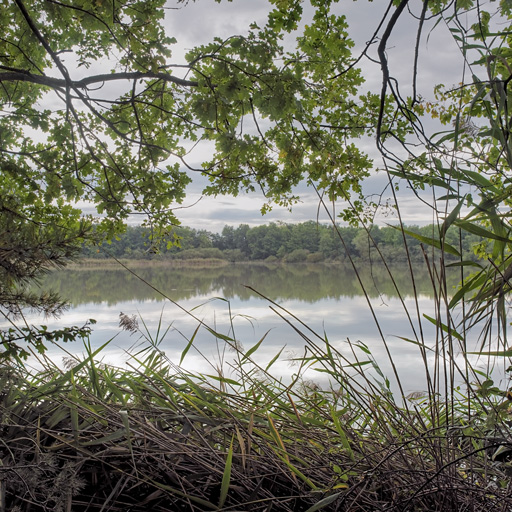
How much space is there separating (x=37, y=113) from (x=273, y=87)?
1.70 metres

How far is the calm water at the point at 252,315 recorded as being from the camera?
2.74 meters

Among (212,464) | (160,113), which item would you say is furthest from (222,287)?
(212,464)

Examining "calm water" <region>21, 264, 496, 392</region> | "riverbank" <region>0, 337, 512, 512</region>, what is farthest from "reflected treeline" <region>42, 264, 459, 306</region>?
"riverbank" <region>0, 337, 512, 512</region>

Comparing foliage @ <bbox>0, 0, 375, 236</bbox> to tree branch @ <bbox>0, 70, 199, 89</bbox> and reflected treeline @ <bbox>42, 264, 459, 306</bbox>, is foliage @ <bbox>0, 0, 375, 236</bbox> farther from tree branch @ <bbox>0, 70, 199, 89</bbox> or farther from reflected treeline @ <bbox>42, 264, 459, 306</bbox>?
reflected treeline @ <bbox>42, 264, 459, 306</bbox>

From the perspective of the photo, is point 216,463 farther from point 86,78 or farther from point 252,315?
point 86,78

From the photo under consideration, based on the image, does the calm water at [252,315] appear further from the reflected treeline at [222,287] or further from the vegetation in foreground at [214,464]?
the vegetation in foreground at [214,464]

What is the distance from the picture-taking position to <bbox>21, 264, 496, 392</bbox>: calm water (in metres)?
2.74

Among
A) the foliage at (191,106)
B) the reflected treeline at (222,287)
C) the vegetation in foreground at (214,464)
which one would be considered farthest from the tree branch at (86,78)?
the reflected treeline at (222,287)

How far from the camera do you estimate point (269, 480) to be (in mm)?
794

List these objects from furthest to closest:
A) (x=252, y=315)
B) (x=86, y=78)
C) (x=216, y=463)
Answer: (x=86, y=78)
(x=252, y=315)
(x=216, y=463)

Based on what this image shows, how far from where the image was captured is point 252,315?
197cm

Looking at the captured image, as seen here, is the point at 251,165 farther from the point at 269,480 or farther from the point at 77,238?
the point at 269,480

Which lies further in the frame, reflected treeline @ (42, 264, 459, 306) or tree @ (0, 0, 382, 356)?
reflected treeline @ (42, 264, 459, 306)

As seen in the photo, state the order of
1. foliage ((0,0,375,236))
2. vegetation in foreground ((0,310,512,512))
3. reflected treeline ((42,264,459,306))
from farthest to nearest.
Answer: reflected treeline ((42,264,459,306)) < foliage ((0,0,375,236)) < vegetation in foreground ((0,310,512,512))
